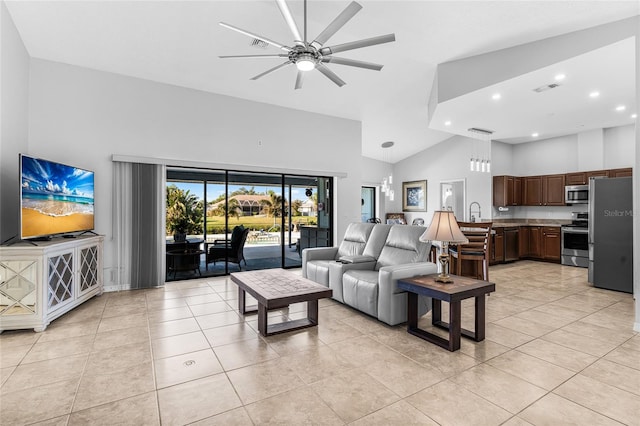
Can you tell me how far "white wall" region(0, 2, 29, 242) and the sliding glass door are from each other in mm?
1949

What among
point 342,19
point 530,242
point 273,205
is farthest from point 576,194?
point 342,19

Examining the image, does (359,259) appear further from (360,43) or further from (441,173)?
(441,173)

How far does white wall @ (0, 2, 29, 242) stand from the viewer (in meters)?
3.55

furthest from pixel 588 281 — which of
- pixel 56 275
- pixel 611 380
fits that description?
pixel 56 275

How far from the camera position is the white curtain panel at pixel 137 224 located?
488 cm

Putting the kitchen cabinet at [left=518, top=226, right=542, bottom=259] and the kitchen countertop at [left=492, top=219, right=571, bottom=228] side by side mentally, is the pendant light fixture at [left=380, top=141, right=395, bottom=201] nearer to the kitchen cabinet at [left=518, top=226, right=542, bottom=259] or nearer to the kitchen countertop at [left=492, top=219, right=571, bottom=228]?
the kitchen countertop at [left=492, top=219, right=571, bottom=228]

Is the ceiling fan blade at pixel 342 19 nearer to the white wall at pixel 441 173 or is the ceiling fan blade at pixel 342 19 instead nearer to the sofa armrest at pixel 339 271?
the sofa armrest at pixel 339 271

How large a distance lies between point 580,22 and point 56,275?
6297 millimetres

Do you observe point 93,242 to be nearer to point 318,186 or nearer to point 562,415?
point 318,186

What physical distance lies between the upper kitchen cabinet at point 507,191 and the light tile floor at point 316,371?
416 cm

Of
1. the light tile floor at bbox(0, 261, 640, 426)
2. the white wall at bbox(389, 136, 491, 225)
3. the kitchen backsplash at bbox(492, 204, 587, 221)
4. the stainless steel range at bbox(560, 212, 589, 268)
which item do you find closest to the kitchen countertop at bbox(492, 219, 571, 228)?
the kitchen backsplash at bbox(492, 204, 587, 221)

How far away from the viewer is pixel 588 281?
5.32 metres

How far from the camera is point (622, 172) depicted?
6.28 m

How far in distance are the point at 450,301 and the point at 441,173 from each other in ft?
22.9
